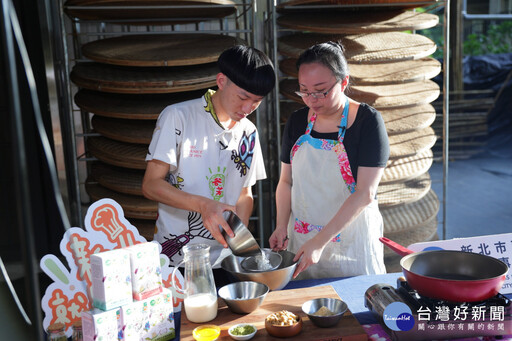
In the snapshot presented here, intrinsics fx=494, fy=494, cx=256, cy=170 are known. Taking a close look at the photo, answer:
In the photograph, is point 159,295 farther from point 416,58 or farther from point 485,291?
point 416,58

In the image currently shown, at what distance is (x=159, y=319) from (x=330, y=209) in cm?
91

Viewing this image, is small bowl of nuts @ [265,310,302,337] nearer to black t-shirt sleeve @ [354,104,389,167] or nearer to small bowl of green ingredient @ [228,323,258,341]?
small bowl of green ingredient @ [228,323,258,341]

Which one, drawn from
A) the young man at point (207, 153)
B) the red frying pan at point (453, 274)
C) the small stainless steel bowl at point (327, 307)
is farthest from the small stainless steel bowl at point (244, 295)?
the red frying pan at point (453, 274)

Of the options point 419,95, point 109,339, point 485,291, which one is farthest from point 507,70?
point 109,339

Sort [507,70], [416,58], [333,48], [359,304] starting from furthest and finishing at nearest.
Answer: [507,70] → [416,58] → [333,48] → [359,304]

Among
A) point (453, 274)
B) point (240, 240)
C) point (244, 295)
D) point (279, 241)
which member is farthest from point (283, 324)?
point (279, 241)

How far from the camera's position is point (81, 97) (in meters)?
2.89

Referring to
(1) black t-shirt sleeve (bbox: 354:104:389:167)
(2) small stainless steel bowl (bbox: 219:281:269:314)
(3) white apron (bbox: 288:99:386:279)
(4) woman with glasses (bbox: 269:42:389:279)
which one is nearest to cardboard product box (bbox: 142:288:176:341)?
(2) small stainless steel bowl (bbox: 219:281:269:314)

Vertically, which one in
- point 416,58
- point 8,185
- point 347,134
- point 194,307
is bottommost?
point 8,185

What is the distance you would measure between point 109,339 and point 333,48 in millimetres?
1253

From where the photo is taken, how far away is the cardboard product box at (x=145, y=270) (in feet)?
4.24

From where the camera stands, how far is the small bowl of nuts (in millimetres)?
1323

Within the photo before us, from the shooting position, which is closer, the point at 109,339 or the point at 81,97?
the point at 109,339

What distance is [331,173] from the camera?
6.57 feet
